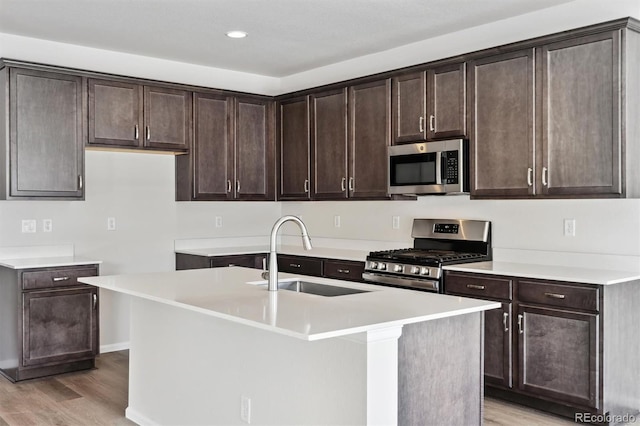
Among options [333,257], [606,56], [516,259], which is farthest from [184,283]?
[606,56]

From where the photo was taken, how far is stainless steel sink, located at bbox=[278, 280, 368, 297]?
318 cm

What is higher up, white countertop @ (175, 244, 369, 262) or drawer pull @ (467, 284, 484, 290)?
white countertop @ (175, 244, 369, 262)

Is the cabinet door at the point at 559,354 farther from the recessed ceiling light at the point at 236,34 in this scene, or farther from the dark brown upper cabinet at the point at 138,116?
the dark brown upper cabinet at the point at 138,116

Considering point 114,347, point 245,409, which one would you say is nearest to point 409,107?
point 245,409

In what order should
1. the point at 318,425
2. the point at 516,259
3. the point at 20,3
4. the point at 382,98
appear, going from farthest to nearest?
the point at 382,98 < the point at 516,259 < the point at 20,3 < the point at 318,425

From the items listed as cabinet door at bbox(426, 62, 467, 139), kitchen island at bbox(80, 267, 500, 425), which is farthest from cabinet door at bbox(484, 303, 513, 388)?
cabinet door at bbox(426, 62, 467, 139)

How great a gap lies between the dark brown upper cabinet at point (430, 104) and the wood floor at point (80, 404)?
6.24ft

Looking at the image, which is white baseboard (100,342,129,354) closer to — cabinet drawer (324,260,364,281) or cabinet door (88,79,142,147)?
cabinet door (88,79,142,147)

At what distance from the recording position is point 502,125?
4.14 m

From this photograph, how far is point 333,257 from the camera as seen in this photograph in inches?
199

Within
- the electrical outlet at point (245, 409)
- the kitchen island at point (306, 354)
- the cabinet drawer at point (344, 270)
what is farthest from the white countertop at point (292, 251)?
the electrical outlet at point (245, 409)

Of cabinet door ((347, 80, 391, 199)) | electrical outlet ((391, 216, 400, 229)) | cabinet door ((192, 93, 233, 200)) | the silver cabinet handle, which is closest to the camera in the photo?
the silver cabinet handle

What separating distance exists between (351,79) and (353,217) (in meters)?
1.26

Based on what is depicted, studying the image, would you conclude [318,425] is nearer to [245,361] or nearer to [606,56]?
[245,361]
